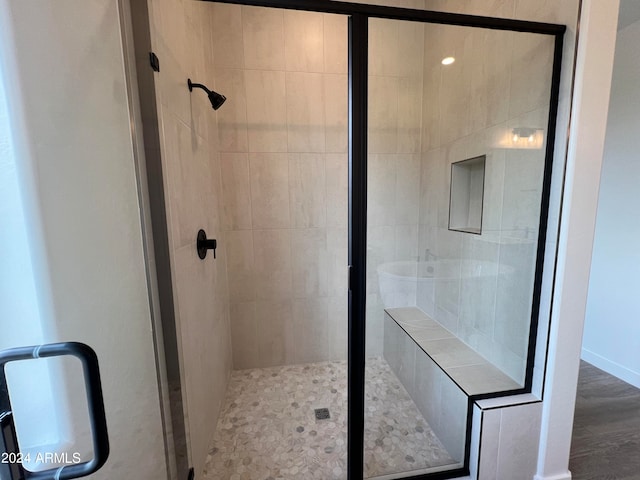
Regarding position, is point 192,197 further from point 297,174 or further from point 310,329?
point 310,329

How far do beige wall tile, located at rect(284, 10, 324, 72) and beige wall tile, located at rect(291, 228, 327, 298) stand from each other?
1248 mm

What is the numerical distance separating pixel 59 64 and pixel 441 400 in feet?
6.75

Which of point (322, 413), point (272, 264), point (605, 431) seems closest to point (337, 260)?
point (272, 264)

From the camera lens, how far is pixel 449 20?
3.32ft

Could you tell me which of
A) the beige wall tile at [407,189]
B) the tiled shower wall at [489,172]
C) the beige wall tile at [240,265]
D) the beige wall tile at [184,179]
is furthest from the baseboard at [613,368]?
the beige wall tile at [184,179]

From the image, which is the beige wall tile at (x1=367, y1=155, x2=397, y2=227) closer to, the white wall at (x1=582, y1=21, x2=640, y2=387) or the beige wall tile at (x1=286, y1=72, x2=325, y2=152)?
the beige wall tile at (x1=286, y1=72, x2=325, y2=152)

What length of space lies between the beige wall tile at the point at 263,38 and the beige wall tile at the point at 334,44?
329 millimetres

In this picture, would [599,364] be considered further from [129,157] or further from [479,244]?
[129,157]

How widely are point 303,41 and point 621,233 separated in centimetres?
286

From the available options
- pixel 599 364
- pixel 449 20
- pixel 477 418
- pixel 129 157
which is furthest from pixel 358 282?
pixel 599 364

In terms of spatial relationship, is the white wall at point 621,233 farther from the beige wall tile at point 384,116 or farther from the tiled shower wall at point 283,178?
the tiled shower wall at point 283,178

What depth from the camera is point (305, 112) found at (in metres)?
1.99

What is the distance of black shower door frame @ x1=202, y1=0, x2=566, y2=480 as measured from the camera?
3.13 ft

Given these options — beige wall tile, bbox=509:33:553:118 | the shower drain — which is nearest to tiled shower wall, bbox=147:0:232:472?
the shower drain
